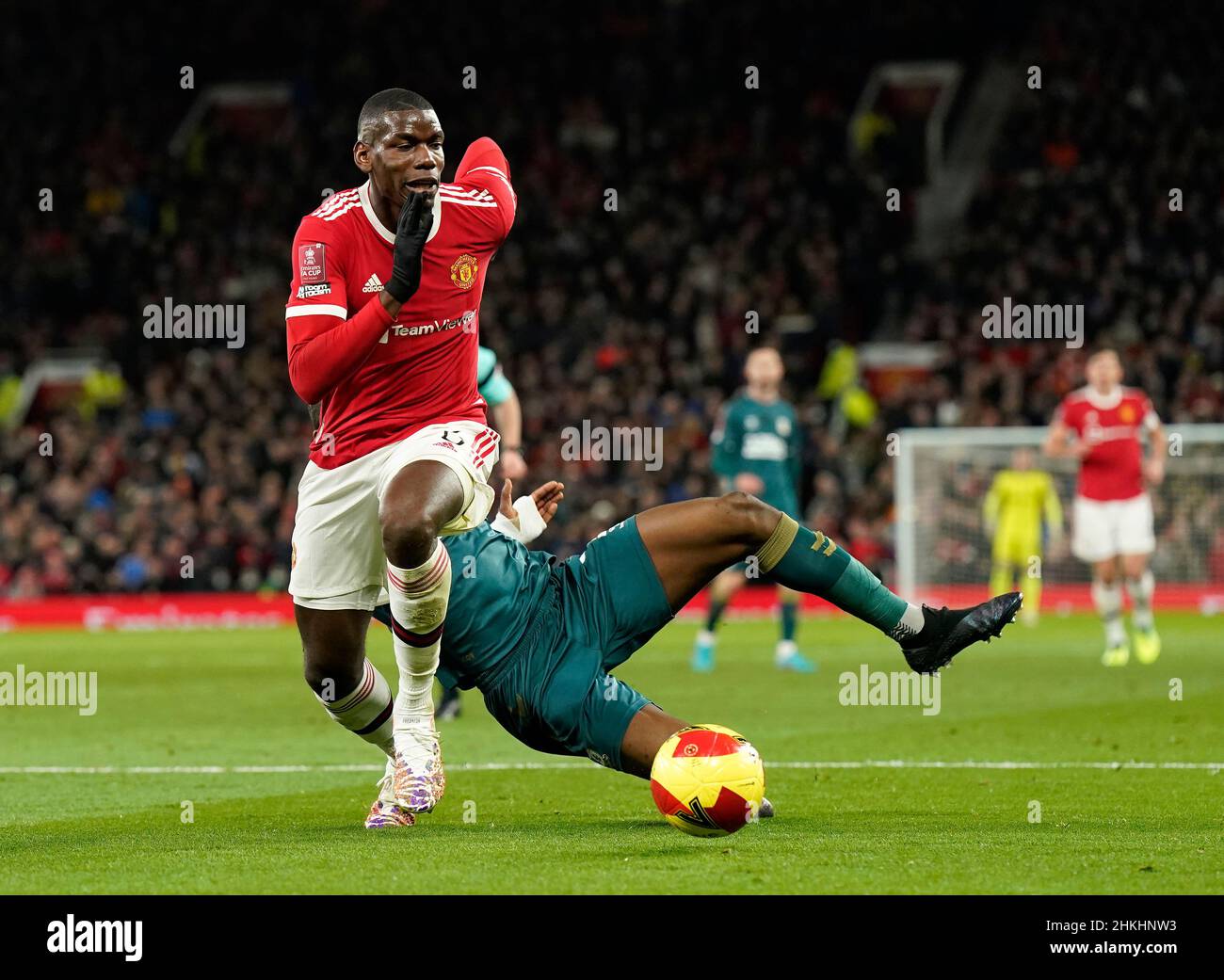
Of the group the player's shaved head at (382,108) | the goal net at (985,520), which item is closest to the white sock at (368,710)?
the player's shaved head at (382,108)

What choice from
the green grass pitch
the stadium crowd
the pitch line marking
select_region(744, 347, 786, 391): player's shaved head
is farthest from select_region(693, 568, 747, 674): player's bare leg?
the stadium crowd

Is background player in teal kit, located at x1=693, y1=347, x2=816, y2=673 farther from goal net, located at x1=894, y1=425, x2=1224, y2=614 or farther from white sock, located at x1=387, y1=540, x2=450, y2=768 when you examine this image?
white sock, located at x1=387, y1=540, x2=450, y2=768

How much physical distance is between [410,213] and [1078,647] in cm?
1158

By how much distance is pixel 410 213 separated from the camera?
6.67 metres

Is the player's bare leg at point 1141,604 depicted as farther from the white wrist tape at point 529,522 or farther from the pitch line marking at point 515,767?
the white wrist tape at point 529,522

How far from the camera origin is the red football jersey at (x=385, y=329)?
271 inches

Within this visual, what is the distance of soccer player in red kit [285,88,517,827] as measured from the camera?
22.1 ft

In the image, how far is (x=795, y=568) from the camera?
21.8 feet

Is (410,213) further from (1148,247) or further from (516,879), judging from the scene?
(1148,247)

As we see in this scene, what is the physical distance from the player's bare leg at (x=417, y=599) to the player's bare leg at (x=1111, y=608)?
9239mm

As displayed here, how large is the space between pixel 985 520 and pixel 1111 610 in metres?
7.16

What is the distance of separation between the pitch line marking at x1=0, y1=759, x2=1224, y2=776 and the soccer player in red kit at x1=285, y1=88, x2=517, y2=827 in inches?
60.8

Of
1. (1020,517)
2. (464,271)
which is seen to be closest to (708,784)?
(464,271)

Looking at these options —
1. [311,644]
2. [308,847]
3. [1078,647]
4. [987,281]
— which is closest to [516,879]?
[308,847]
